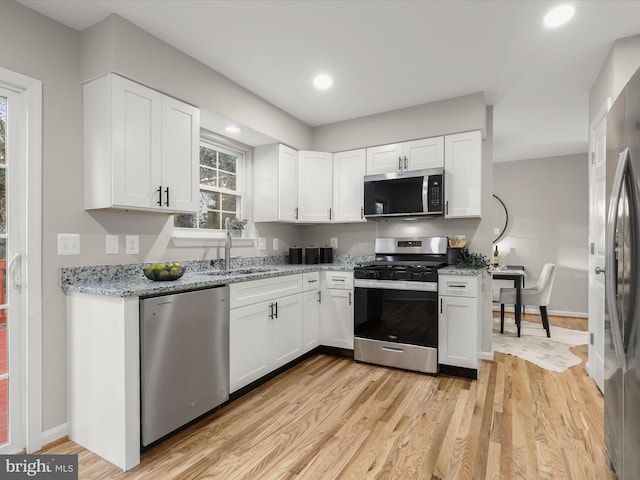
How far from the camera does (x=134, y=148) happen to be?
7.18 ft

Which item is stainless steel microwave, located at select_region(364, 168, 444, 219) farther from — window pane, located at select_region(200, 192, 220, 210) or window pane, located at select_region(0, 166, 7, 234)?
window pane, located at select_region(0, 166, 7, 234)

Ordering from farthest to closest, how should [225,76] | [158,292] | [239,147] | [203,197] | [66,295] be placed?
[239,147]
[203,197]
[225,76]
[66,295]
[158,292]

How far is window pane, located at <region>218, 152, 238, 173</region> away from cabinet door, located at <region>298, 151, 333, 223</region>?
0.71m

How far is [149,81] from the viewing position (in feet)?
7.43

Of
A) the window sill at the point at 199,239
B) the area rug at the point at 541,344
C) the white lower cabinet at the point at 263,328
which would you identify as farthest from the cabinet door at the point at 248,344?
the area rug at the point at 541,344

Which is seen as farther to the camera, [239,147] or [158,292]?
[239,147]

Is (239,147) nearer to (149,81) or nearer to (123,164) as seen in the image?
(149,81)

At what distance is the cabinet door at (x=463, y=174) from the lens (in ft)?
10.6

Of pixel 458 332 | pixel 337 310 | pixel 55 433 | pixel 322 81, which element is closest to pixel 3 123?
pixel 55 433

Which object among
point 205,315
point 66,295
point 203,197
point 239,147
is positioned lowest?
point 205,315

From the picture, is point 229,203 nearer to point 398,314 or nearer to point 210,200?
point 210,200

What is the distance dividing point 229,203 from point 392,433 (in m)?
2.55

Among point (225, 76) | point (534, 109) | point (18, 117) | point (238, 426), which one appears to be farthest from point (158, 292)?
point (534, 109)

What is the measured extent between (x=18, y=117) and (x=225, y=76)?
1.45 meters
